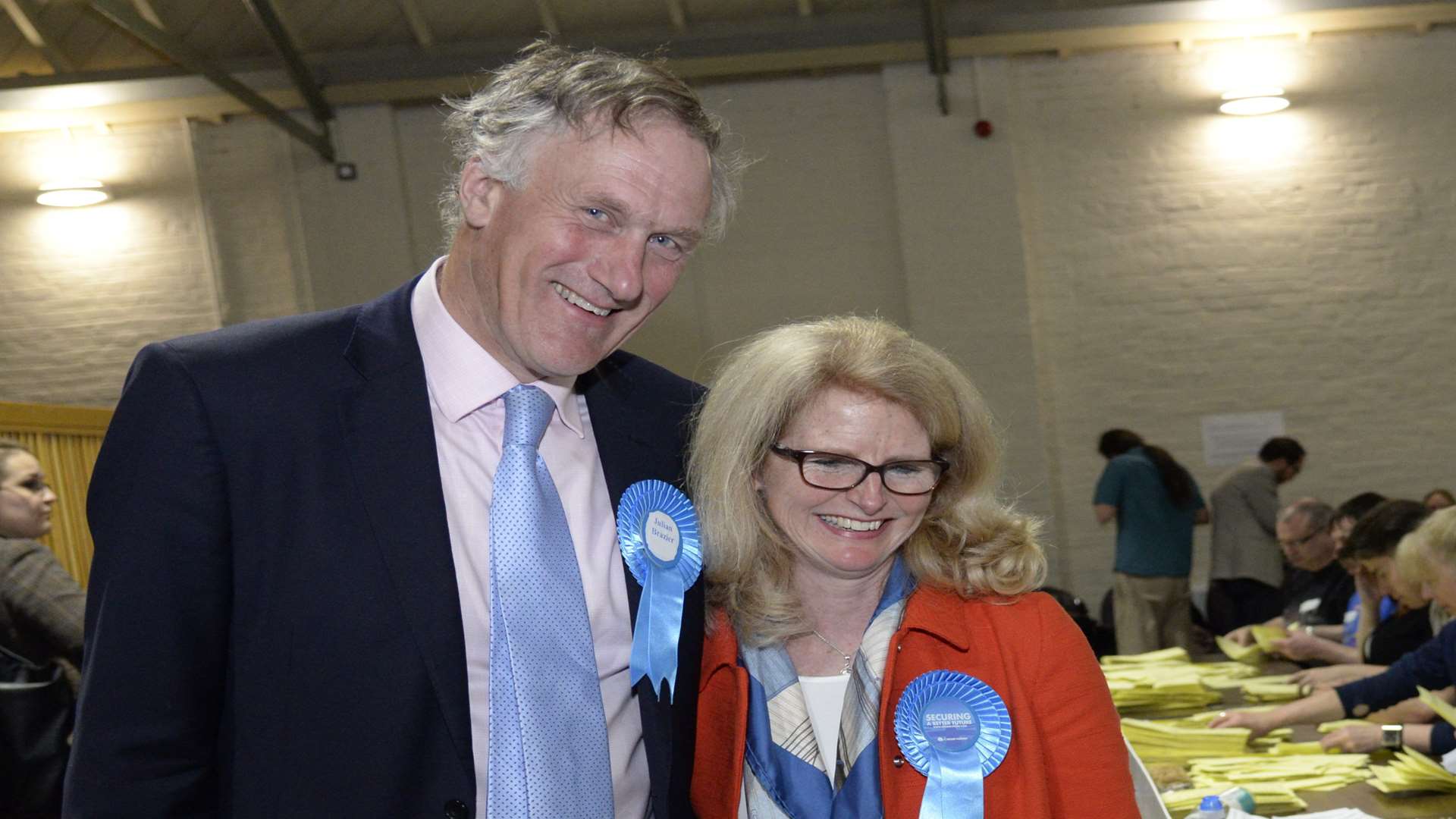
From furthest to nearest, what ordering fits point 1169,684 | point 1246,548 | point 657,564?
point 1246,548, point 1169,684, point 657,564

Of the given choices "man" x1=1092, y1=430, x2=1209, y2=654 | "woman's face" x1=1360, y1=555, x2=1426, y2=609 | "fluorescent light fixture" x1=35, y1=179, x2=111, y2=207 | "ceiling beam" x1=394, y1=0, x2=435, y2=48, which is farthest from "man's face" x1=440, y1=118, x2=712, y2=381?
"fluorescent light fixture" x1=35, y1=179, x2=111, y2=207

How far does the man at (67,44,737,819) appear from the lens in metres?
1.41

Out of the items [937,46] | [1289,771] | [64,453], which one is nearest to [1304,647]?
[1289,771]

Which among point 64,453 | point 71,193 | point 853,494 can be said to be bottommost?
point 853,494

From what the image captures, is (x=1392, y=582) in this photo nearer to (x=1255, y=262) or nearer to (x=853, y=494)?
(x=853, y=494)

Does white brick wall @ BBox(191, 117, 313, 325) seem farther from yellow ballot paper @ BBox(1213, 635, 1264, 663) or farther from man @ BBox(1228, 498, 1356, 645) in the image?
yellow ballot paper @ BBox(1213, 635, 1264, 663)

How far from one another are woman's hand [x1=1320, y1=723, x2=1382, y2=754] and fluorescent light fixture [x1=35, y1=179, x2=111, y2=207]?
830cm

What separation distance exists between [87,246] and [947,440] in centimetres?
856

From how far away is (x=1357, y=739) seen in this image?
10.4ft

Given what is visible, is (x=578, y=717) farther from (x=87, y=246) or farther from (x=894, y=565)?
(x=87, y=246)

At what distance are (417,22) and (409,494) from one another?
8063mm

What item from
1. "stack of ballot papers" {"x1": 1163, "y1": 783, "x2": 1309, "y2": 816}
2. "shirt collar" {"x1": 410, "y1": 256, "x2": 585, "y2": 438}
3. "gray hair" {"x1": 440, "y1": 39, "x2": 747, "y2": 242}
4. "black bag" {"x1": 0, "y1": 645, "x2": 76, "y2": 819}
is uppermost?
"gray hair" {"x1": 440, "y1": 39, "x2": 747, "y2": 242}

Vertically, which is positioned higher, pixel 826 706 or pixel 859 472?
pixel 859 472

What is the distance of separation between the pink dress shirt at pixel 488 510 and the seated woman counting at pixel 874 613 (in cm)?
22
